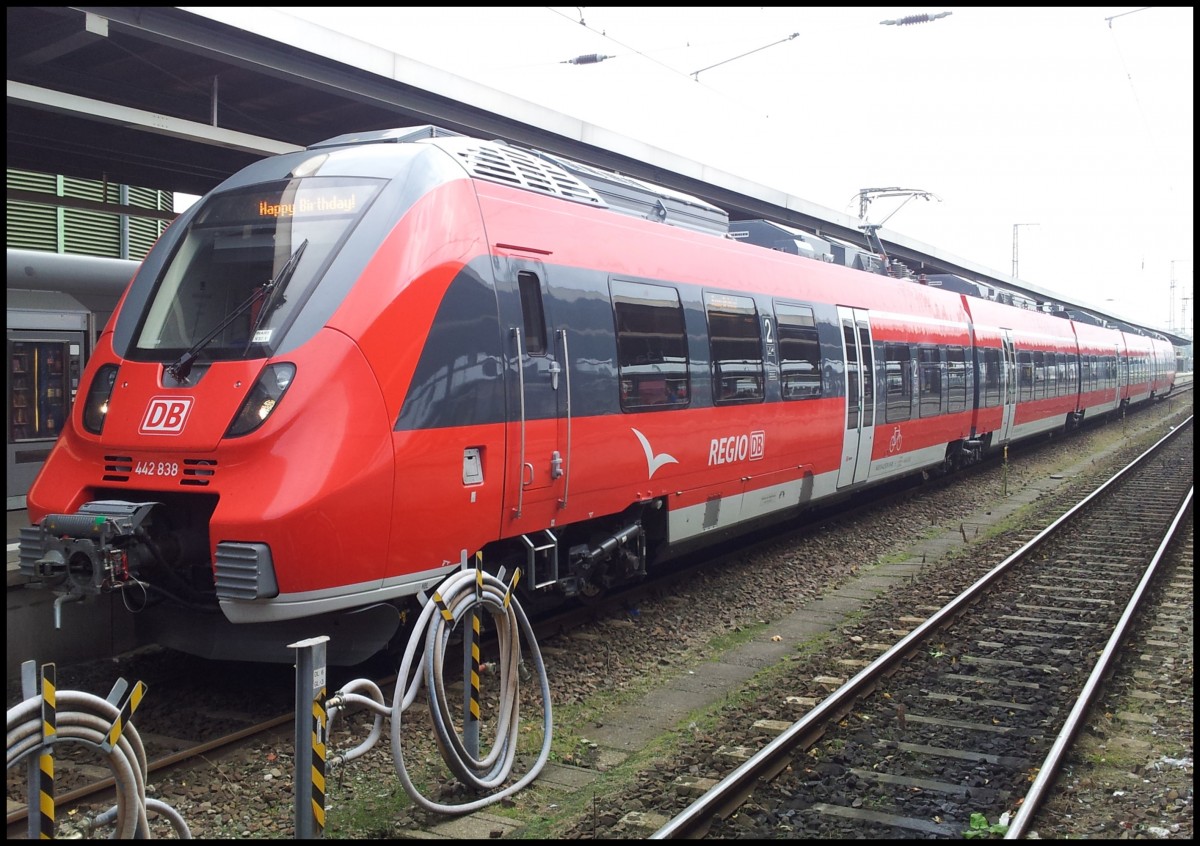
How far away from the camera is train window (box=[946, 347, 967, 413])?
16.9 meters

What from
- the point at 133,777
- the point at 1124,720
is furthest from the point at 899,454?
the point at 133,777

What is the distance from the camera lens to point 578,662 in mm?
7707

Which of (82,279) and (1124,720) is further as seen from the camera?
(82,279)

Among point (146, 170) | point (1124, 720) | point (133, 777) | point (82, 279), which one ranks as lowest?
point (1124, 720)

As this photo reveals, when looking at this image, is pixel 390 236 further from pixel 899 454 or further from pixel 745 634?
pixel 899 454

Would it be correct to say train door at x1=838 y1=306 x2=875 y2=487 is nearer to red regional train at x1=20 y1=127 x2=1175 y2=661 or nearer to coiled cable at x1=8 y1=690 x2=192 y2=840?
red regional train at x1=20 y1=127 x2=1175 y2=661

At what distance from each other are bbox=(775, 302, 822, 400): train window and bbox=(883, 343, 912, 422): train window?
254cm

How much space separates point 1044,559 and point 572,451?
672 cm

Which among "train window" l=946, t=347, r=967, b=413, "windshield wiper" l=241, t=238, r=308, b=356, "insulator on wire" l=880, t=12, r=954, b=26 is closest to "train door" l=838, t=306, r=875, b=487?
"insulator on wire" l=880, t=12, r=954, b=26

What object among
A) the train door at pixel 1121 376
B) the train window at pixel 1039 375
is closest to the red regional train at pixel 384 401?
the train window at pixel 1039 375

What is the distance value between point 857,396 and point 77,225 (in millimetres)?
18445

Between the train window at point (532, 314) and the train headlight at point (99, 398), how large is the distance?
2599 mm

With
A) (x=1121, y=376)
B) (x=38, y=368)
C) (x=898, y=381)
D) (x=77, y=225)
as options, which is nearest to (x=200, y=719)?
(x=38, y=368)

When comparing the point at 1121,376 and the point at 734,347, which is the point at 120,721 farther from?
the point at 1121,376
